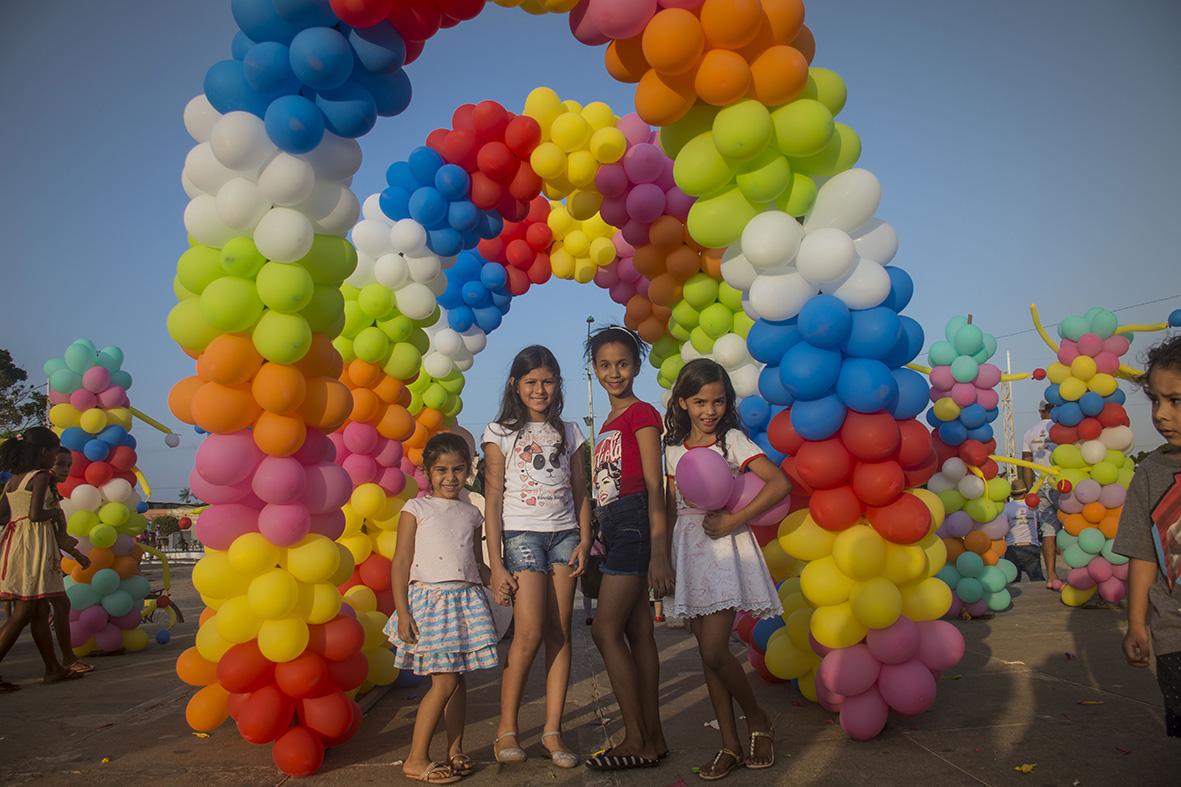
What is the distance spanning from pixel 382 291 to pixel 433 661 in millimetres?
2945

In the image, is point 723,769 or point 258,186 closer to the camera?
point 723,769

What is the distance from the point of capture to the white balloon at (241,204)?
3361 mm

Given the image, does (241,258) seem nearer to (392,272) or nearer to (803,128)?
(392,272)

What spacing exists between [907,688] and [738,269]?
6.78ft

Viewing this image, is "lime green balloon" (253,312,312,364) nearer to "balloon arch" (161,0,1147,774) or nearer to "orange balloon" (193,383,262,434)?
"balloon arch" (161,0,1147,774)

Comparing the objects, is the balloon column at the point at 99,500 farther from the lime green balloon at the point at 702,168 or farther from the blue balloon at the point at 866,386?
the blue balloon at the point at 866,386

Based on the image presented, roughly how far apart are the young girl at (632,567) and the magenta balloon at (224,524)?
5.08 ft

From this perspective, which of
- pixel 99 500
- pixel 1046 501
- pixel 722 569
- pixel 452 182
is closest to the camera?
pixel 722 569

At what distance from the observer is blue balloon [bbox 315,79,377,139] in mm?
3494

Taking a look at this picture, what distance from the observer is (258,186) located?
135 inches

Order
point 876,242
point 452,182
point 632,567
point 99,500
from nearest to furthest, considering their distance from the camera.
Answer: point 632,567 < point 876,242 < point 452,182 < point 99,500

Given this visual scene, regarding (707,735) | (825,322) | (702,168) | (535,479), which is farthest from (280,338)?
(707,735)

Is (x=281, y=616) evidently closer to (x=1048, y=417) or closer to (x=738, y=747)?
(x=738, y=747)

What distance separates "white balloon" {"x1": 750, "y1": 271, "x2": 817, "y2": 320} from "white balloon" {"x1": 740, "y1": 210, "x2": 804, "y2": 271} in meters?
0.09
